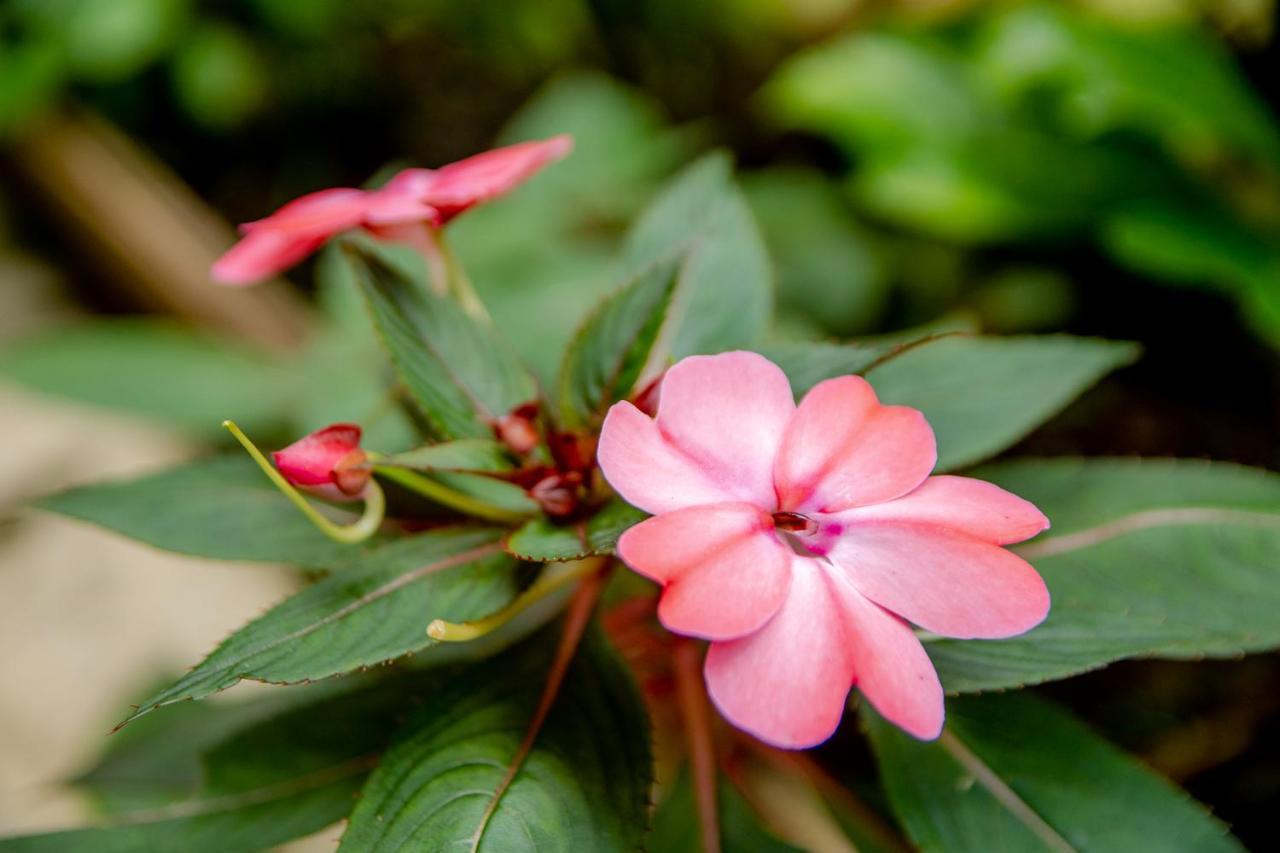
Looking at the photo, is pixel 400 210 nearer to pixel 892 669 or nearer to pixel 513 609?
pixel 513 609

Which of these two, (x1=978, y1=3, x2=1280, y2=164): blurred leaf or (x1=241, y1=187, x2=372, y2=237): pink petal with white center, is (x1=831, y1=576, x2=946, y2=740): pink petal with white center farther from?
(x1=978, y1=3, x2=1280, y2=164): blurred leaf

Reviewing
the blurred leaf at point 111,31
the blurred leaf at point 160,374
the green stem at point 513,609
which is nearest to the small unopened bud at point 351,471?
the green stem at point 513,609

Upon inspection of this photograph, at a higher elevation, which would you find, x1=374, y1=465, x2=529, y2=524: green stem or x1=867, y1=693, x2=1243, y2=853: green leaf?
x1=374, y1=465, x2=529, y2=524: green stem

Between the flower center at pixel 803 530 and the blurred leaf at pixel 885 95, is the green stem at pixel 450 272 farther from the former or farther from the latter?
the blurred leaf at pixel 885 95

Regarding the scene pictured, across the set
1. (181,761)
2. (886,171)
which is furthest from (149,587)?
(886,171)

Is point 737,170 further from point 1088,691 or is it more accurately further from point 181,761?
point 181,761

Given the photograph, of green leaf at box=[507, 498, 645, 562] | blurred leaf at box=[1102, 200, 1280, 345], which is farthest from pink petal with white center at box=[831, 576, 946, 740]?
blurred leaf at box=[1102, 200, 1280, 345]
